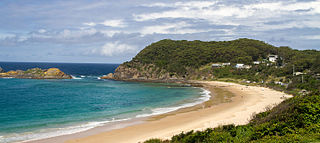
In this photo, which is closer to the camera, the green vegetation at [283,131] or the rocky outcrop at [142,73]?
the green vegetation at [283,131]

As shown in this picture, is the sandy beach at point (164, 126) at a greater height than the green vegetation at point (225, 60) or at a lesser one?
lesser

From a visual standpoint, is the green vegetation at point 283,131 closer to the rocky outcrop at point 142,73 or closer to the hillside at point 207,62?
the hillside at point 207,62

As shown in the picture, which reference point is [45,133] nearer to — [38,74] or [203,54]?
[38,74]

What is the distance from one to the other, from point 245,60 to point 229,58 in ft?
24.7

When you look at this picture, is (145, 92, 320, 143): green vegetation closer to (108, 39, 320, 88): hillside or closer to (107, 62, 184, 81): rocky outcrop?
(108, 39, 320, 88): hillside

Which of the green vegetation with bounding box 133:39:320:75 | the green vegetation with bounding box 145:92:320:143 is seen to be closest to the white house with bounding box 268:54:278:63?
the green vegetation with bounding box 133:39:320:75

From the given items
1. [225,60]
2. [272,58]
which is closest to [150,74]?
[225,60]

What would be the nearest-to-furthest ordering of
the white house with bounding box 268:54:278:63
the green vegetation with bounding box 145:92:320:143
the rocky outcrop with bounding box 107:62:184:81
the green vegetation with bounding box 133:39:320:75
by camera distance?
the green vegetation with bounding box 145:92:320:143, the rocky outcrop with bounding box 107:62:184:81, the green vegetation with bounding box 133:39:320:75, the white house with bounding box 268:54:278:63

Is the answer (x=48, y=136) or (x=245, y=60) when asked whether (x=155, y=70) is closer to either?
(x=245, y=60)

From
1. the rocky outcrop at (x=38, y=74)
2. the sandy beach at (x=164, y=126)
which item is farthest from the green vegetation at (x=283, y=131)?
the rocky outcrop at (x=38, y=74)

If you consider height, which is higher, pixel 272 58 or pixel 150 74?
pixel 272 58

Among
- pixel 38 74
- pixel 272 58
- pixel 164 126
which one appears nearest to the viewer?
Result: pixel 164 126

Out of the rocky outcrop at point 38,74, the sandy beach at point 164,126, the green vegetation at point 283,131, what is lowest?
the sandy beach at point 164,126

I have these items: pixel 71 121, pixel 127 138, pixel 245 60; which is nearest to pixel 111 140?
pixel 127 138
